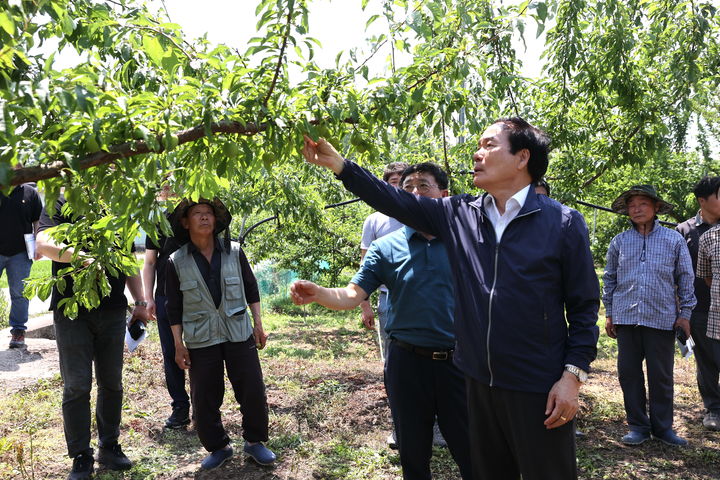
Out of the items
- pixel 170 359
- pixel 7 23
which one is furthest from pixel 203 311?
pixel 7 23

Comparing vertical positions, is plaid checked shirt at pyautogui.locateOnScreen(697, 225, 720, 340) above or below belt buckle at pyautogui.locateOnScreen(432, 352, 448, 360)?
above

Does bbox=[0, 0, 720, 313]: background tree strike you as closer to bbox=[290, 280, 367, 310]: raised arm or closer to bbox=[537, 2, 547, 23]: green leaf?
bbox=[537, 2, 547, 23]: green leaf

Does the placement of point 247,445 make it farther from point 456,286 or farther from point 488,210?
point 488,210

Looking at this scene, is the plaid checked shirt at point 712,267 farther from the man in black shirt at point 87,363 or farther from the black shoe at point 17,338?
the black shoe at point 17,338

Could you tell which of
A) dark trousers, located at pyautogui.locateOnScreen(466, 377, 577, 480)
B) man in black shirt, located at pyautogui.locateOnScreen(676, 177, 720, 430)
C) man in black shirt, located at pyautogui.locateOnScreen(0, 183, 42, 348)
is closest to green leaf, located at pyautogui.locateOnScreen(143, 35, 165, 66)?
dark trousers, located at pyautogui.locateOnScreen(466, 377, 577, 480)

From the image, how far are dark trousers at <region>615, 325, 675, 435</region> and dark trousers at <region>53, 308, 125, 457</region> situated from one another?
370 centimetres

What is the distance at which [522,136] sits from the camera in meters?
2.56

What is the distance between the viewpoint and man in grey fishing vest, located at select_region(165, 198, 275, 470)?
13.7 feet

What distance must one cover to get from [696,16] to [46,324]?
8.43 m

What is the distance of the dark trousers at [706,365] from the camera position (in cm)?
509

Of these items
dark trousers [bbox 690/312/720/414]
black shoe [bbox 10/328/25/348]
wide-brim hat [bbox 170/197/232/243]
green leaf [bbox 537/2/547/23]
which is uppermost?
green leaf [bbox 537/2/547/23]

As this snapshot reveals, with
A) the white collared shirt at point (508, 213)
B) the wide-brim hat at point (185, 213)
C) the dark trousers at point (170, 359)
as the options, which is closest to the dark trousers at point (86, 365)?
the wide-brim hat at point (185, 213)

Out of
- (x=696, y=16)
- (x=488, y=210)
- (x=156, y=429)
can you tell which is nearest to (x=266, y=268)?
(x=156, y=429)

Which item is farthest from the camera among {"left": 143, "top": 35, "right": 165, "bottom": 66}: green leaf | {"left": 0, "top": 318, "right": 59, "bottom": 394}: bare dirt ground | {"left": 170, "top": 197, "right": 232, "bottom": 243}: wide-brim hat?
{"left": 0, "top": 318, "right": 59, "bottom": 394}: bare dirt ground
